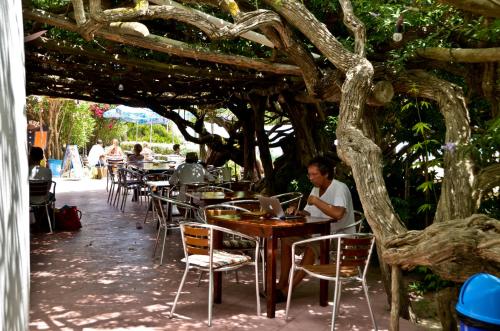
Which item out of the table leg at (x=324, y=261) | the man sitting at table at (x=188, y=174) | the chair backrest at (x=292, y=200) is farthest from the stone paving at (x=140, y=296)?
the man sitting at table at (x=188, y=174)

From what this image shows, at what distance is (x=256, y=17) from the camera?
4832 mm

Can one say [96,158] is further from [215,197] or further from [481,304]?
[481,304]

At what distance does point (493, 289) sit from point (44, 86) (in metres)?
10.9

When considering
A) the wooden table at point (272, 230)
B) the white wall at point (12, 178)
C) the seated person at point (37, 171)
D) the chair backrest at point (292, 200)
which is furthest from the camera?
the seated person at point (37, 171)

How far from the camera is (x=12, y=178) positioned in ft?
5.79

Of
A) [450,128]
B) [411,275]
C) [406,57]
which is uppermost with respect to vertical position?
[406,57]

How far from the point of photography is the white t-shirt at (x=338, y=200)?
5.30 m

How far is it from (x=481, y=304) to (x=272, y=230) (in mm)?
2504

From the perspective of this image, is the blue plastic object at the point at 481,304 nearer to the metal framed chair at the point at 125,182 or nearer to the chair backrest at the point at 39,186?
the chair backrest at the point at 39,186

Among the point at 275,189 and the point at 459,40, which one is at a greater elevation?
the point at 459,40

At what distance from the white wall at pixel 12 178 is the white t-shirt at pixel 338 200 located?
3.64 m

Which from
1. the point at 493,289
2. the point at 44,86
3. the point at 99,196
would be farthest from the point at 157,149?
the point at 493,289

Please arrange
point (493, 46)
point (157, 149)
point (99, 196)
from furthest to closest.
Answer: point (157, 149) → point (99, 196) → point (493, 46)

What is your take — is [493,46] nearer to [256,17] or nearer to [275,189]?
[256,17]
